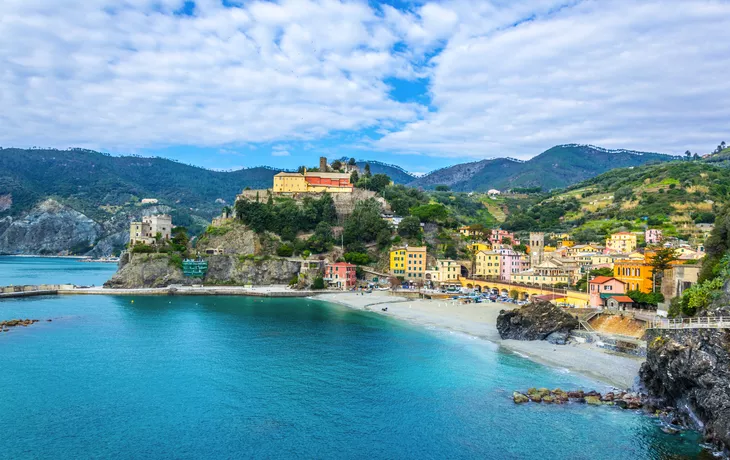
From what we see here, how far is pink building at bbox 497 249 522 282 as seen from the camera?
217ft

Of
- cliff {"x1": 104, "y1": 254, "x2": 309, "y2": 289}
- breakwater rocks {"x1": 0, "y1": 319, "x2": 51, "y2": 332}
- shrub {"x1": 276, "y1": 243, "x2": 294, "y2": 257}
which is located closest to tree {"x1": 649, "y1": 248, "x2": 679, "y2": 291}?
cliff {"x1": 104, "y1": 254, "x2": 309, "y2": 289}

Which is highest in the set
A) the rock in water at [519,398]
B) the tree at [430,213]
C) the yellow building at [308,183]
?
the yellow building at [308,183]

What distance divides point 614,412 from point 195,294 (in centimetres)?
5507

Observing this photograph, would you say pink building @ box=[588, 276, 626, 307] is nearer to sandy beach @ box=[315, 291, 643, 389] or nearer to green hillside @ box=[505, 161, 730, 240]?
sandy beach @ box=[315, 291, 643, 389]

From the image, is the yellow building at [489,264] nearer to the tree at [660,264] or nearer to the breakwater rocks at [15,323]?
the tree at [660,264]

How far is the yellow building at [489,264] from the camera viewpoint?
220ft

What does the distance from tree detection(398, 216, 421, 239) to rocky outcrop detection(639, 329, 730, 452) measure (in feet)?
169

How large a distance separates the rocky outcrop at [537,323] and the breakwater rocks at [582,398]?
12280 mm

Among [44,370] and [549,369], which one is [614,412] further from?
[44,370]

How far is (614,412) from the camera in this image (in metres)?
23.5

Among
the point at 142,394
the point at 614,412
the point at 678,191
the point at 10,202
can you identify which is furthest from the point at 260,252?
the point at 10,202

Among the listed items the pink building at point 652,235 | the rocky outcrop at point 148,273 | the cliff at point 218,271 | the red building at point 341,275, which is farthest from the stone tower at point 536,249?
the rocky outcrop at point 148,273

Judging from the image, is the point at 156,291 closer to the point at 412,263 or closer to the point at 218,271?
the point at 218,271

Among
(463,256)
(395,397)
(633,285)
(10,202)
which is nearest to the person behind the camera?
(395,397)
